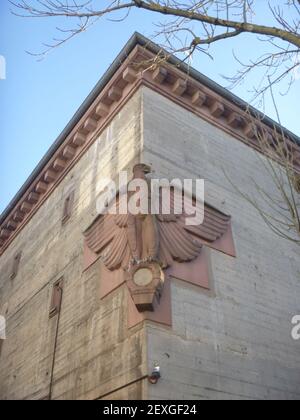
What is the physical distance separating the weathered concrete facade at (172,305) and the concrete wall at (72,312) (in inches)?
1.3

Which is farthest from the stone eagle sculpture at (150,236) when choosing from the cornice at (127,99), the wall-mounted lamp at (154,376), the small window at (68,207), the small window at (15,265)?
the small window at (15,265)

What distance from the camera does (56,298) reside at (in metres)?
9.30

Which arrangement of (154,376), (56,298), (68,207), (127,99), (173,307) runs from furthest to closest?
(68,207) < (127,99) < (56,298) < (173,307) < (154,376)

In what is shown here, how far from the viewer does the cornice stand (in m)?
9.75

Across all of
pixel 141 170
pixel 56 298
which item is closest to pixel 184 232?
pixel 141 170

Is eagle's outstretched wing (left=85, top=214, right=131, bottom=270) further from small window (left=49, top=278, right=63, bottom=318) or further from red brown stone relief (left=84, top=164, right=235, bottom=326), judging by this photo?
small window (left=49, top=278, right=63, bottom=318)

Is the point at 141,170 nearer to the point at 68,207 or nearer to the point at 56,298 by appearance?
the point at 56,298

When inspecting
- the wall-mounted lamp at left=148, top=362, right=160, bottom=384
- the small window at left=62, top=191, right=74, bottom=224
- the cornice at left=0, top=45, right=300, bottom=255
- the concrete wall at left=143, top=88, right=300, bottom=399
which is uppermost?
the cornice at left=0, top=45, right=300, bottom=255

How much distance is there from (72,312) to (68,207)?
3476 mm

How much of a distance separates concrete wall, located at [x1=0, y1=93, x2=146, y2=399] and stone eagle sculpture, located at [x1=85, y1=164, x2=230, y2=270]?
60 cm

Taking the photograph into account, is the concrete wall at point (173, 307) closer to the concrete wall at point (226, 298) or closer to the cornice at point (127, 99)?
the concrete wall at point (226, 298)

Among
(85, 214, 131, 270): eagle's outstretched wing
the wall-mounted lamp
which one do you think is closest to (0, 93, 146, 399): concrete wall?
the wall-mounted lamp
